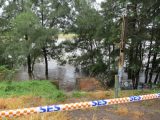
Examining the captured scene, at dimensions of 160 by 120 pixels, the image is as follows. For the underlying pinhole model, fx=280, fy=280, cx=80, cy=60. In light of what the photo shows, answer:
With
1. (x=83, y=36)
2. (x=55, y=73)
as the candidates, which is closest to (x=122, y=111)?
(x=83, y=36)

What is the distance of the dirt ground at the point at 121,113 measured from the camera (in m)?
6.23

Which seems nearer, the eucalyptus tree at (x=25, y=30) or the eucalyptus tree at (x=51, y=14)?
the eucalyptus tree at (x=25, y=30)

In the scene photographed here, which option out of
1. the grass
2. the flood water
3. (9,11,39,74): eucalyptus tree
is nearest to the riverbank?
(9,11,39,74): eucalyptus tree

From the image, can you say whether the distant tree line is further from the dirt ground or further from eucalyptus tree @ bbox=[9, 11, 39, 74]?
the dirt ground

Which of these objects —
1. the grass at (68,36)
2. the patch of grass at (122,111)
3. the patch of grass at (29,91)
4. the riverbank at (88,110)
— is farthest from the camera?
the grass at (68,36)

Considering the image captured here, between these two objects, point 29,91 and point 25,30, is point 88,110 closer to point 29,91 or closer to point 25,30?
point 29,91

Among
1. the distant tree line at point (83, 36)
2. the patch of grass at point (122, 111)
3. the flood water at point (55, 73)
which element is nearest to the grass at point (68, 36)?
the distant tree line at point (83, 36)

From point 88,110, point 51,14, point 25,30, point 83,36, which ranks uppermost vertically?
point 51,14

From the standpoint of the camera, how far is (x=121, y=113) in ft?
22.0

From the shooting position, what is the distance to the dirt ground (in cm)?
623

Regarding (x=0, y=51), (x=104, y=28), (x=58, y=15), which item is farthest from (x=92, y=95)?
(x=0, y=51)

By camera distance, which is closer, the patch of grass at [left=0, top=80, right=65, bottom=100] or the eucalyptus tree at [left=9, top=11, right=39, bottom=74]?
the patch of grass at [left=0, top=80, right=65, bottom=100]

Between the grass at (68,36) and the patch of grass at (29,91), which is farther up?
the grass at (68,36)

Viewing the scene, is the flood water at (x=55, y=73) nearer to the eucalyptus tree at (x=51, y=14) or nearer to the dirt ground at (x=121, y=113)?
the eucalyptus tree at (x=51, y=14)
